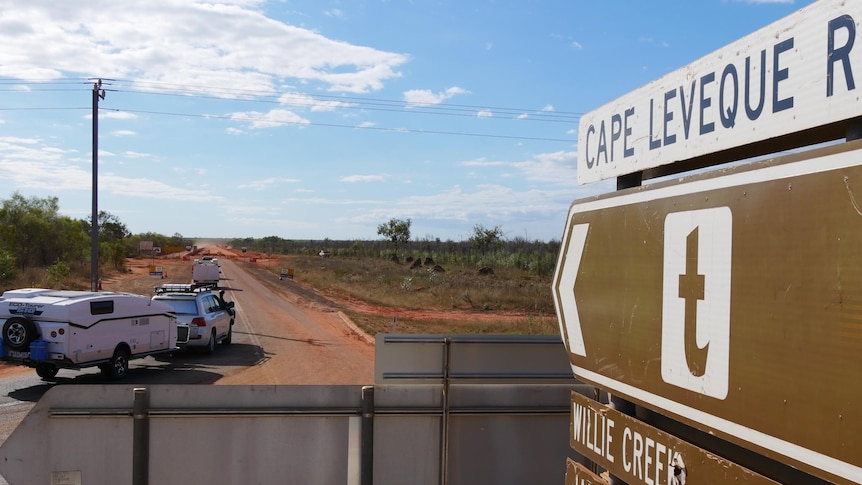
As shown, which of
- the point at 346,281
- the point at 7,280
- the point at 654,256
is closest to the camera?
the point at 654,256

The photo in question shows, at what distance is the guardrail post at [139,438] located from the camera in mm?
4137

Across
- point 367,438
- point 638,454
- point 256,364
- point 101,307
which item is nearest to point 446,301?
point 256,364

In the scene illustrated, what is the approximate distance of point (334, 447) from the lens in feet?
14.5

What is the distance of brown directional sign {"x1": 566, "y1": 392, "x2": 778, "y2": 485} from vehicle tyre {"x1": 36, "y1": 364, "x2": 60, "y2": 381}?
44.9 ft

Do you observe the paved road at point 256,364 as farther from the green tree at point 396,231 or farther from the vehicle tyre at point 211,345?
the green tree at point 396,231

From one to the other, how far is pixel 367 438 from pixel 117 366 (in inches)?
460

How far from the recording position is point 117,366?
14.4m

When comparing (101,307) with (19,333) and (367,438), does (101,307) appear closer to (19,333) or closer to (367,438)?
(19,333)

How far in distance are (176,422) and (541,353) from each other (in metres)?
2.51

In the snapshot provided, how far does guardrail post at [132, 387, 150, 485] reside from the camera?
4137 millimetres

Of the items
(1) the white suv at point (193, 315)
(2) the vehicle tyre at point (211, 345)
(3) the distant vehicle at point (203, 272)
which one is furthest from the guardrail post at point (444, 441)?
(3) the distant vehicle at point (203, 272)

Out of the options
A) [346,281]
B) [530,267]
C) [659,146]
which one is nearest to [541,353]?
[659,146]

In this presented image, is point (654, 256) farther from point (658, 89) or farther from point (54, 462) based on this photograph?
point (54, 462)

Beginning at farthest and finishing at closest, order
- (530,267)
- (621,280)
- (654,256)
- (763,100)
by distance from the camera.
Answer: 1. (530,267)
2. (621,280)
3. (654,256)
4. (763,100)
